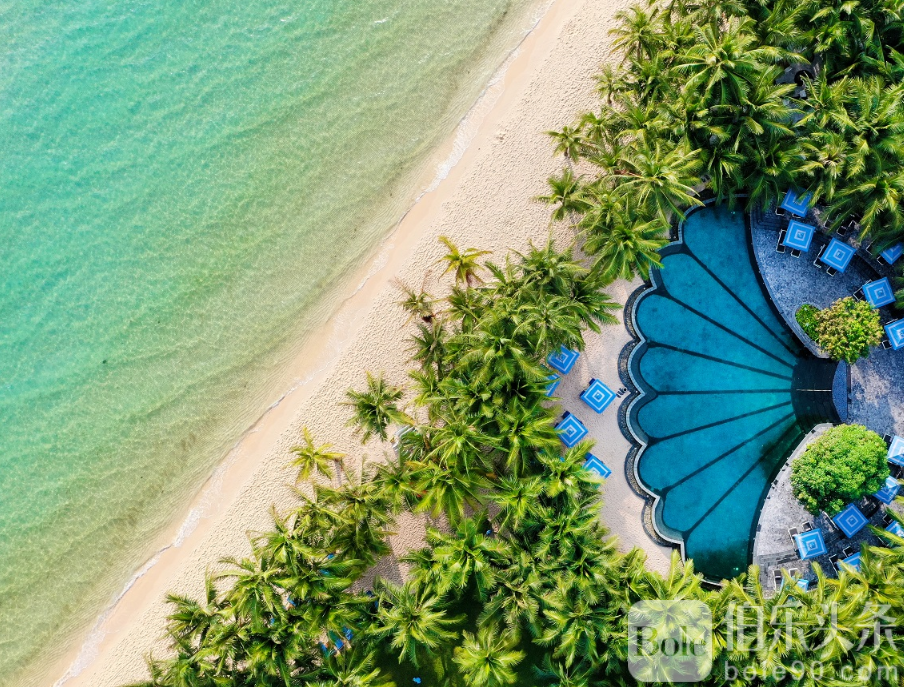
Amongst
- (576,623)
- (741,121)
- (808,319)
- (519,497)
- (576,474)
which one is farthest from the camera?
(808,319)

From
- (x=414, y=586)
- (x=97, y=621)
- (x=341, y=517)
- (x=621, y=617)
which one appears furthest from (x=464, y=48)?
(x=97, y=621)

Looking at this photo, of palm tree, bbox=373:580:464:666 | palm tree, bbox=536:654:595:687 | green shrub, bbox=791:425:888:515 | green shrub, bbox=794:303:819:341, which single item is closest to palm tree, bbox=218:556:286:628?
palm tree, bbox=373:580:464:666

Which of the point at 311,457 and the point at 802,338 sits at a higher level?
the point at 311,457

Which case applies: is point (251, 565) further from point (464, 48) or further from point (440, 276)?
point (464, 48)

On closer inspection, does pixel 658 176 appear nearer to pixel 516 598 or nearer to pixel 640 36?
pixel 640 36

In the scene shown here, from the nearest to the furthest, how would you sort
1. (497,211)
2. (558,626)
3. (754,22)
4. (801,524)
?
1. (558,626)
2. (754,22)
3. (801,524)
4. (497,211)

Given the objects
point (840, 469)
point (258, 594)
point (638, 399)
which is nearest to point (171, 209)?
point (258, 594)

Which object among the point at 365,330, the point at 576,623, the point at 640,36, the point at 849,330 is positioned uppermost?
the point at 640,36

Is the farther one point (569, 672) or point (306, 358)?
point (306, 358)
